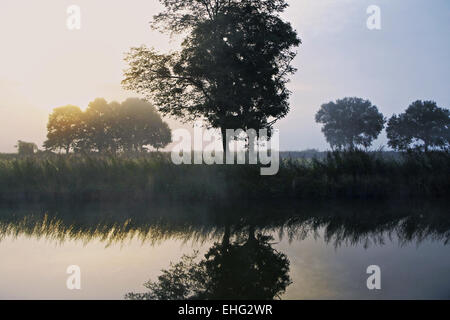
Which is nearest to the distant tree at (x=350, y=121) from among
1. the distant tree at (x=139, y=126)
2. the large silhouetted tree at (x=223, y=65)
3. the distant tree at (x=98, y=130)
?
the distant tree at (x=139, y=126)

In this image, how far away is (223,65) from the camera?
806 inches

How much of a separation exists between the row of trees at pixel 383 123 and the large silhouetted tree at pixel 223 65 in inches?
2279

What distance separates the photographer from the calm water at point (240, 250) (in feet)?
16.8

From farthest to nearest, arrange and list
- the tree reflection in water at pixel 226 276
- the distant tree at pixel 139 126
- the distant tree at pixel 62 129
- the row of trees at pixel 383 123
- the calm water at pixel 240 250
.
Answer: the row of trees at pixel 383 123
the distant tree at pixel 139 126
the distant tree at pixel 62 129
the calm water at pixel 240 250
the tree reflection in water at pixel 226 276

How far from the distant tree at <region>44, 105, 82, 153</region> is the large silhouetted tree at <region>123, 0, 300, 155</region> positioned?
1789 inches

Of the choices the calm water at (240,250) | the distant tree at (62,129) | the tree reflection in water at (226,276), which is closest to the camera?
→ the tree reflection in water at (226,276)

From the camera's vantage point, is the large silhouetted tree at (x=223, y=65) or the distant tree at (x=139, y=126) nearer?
the large silhouetted tree at (x=223, y=65)

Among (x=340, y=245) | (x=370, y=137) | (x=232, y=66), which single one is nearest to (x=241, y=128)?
(x=232, y=66)

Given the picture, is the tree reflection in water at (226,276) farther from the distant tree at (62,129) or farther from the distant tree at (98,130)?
the distant tree at (62,129)

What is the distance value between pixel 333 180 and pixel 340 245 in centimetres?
752

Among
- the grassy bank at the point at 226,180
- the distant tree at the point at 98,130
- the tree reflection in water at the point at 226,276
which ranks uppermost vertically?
the distant tree at the point at 98,130
